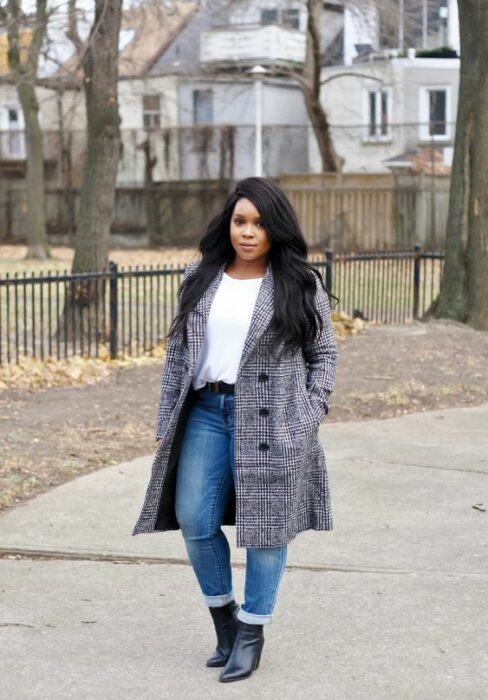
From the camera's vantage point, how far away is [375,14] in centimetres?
3584

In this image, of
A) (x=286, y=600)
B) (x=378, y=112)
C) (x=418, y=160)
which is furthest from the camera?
(x=378, y=112)

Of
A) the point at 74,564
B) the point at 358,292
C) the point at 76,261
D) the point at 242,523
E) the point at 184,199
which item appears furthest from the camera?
the point at 184,199

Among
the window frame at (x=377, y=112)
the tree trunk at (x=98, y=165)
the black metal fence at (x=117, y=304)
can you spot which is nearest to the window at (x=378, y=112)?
the window frame at (x=377, y=112)

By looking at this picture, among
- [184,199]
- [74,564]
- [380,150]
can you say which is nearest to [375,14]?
[380,150]

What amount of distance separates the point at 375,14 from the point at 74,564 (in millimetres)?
32206

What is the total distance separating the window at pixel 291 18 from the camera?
42.7m

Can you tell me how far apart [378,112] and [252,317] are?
36.0 metres

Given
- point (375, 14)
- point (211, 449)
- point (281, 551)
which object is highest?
point (375, 14)

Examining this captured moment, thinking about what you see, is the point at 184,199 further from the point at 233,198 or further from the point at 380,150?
the point at 233,198

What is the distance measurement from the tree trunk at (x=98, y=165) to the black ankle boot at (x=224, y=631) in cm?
852

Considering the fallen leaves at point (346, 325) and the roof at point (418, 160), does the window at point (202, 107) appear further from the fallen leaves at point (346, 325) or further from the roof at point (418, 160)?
the fallen leaves at point (346, 325)

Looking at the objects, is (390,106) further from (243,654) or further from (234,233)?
(243,654)

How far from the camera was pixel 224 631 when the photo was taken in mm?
4504

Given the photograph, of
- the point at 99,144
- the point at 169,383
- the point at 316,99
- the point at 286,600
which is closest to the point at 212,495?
the point at 169,383
